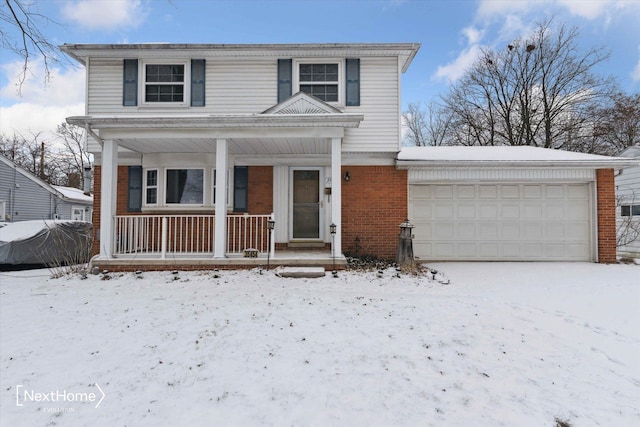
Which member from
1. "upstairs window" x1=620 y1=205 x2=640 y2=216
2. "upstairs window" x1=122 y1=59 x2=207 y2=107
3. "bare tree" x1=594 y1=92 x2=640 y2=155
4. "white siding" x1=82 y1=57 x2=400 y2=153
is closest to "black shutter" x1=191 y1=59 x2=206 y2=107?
"upstairs window" x1=122 y1=59 x2=207 y2=107

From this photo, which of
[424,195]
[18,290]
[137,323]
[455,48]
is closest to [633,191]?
[424,195]

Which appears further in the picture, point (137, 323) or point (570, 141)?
point (570, 141)

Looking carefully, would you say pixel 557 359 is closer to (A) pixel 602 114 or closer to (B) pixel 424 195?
(B) pixel 424 195

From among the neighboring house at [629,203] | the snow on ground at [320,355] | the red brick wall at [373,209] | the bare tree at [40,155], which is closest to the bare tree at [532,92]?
the neighboring house at [629,203]

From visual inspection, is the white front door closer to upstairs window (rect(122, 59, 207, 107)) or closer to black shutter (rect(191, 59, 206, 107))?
black shutter (rect(191, 59, 206, 107))

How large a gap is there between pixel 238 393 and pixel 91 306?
137 inches

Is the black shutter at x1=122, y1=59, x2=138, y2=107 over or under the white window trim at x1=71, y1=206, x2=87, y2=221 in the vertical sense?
over

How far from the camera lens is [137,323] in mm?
4203

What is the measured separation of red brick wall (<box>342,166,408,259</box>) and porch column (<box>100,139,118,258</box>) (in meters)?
5.26

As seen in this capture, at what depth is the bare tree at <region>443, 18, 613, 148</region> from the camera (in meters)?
18.4

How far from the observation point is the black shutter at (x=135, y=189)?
866 cm

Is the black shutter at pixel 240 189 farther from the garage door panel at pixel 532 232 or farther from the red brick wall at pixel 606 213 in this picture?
the red brick wall at pixel 606 213

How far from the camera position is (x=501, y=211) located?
8.89 metres

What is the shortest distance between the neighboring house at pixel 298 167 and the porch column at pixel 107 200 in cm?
106
